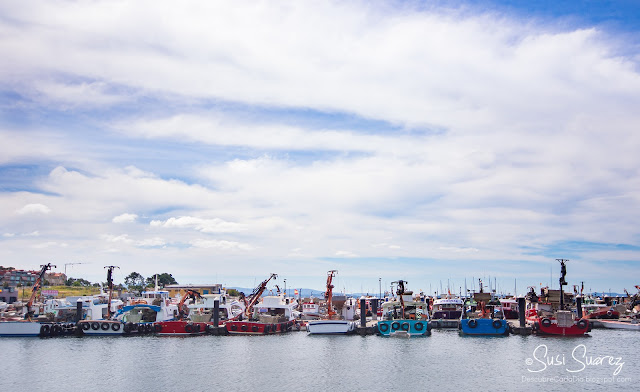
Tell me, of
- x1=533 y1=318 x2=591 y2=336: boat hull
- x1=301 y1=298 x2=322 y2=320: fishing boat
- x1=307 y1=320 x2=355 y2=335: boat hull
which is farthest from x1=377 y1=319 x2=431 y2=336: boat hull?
x1=301 y1=298 x2=322 y2=320: fishing boat

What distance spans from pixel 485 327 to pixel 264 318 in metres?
28.1

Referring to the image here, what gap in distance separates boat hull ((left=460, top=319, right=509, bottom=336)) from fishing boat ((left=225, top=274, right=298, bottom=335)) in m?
24.2

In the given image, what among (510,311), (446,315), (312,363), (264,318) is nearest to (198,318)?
(264,318)

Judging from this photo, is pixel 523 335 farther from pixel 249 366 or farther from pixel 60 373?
pixel 60 373

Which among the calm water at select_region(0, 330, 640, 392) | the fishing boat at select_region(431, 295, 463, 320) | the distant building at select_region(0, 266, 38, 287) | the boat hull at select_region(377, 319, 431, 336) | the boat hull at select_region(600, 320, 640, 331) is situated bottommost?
the calm water at select_region(0, 330, 640, 392)

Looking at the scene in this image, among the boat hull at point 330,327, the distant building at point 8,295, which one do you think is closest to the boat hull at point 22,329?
the boat hull at point 330,327

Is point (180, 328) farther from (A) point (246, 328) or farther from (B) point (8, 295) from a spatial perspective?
(B) point (8, 295)

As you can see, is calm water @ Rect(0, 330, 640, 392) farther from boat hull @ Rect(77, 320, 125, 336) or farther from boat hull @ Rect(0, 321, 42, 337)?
boat hull @ Rect(0, 321, 42, 337)

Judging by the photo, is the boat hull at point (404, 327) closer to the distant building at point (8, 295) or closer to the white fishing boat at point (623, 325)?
the white fishing boat at point (623, 325)

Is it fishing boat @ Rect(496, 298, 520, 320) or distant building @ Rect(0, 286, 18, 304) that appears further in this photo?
distant building @ Rect(0, 286, 18, 304)

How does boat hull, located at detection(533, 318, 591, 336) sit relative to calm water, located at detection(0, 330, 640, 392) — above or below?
above

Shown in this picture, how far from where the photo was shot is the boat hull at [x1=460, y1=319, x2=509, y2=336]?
68562 mm

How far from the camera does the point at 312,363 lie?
54.4m

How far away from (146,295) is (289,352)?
3800 centimetres
